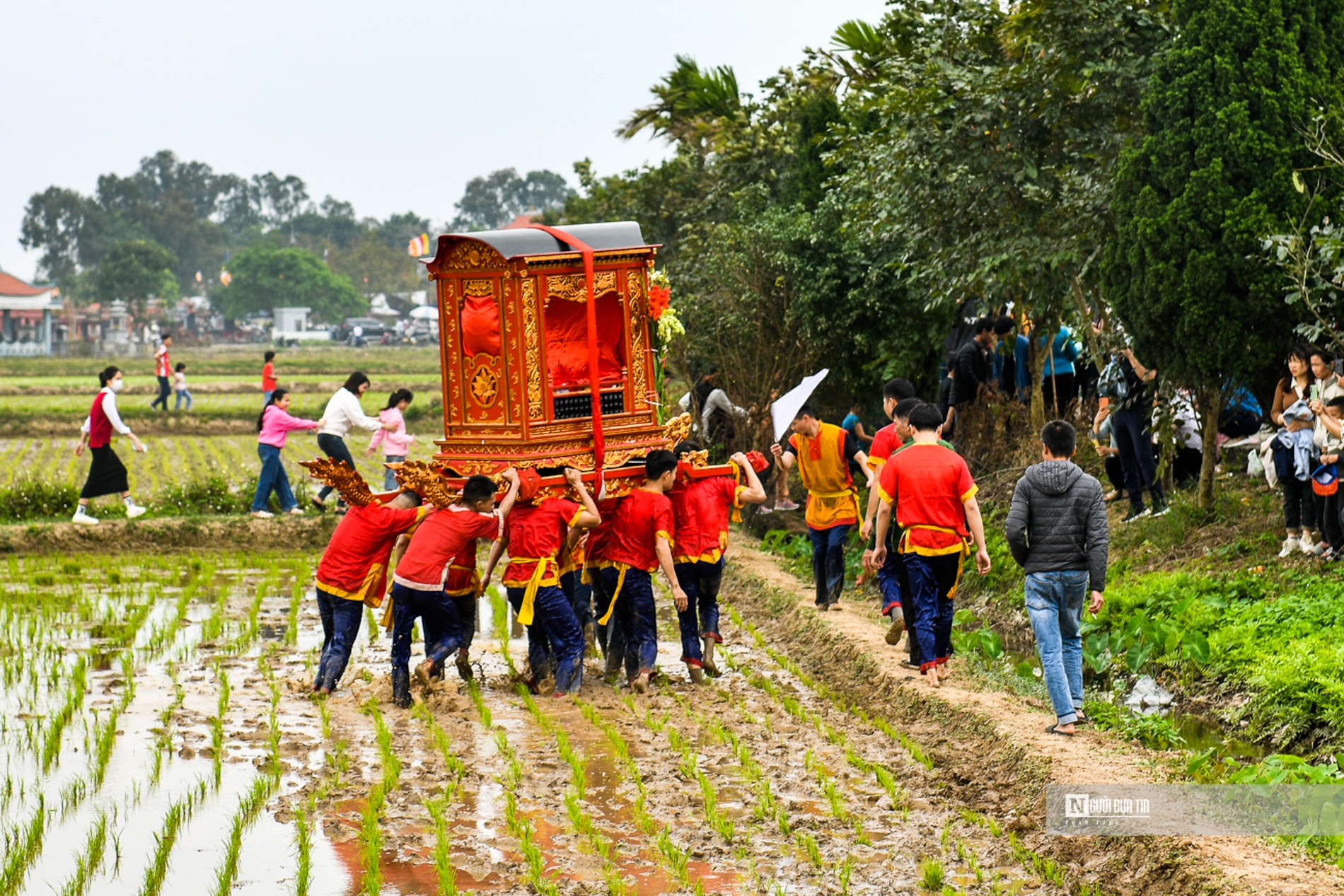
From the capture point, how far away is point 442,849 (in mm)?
6207

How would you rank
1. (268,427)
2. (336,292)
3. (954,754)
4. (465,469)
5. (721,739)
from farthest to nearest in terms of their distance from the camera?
(336,292) < (268,427) < (465,469) < (721,739) < (954,754)

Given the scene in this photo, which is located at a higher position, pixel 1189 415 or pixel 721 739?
pixel 1189 415

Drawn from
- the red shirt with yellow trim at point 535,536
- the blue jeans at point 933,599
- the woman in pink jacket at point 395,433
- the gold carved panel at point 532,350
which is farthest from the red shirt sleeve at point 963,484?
the woman in pink jacket at point 395,433

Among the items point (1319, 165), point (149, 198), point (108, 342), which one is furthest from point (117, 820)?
point (149, 198)

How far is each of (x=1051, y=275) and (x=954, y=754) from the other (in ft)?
21.6

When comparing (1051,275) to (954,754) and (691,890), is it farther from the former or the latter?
(691,890)

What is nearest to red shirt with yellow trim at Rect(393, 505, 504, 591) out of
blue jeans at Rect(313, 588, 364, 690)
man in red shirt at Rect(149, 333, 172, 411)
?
blue jeans at Rect(313, 588, 364, 690)

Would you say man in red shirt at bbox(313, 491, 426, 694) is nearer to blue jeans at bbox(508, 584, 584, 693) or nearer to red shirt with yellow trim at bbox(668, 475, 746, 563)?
blue jeans at bbox(508, 584, 584, 693)

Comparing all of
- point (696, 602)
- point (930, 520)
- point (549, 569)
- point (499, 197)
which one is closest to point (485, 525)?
point (549, 569)

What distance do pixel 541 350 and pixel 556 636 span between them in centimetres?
189

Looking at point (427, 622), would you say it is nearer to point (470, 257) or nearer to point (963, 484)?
point (470, 257)

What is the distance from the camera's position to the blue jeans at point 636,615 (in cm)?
953

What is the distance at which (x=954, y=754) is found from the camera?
7656 mm

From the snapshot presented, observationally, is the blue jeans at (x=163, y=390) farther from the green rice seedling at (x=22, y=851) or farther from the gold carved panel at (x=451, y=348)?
the green rice seedling at (x=22, y=851)
